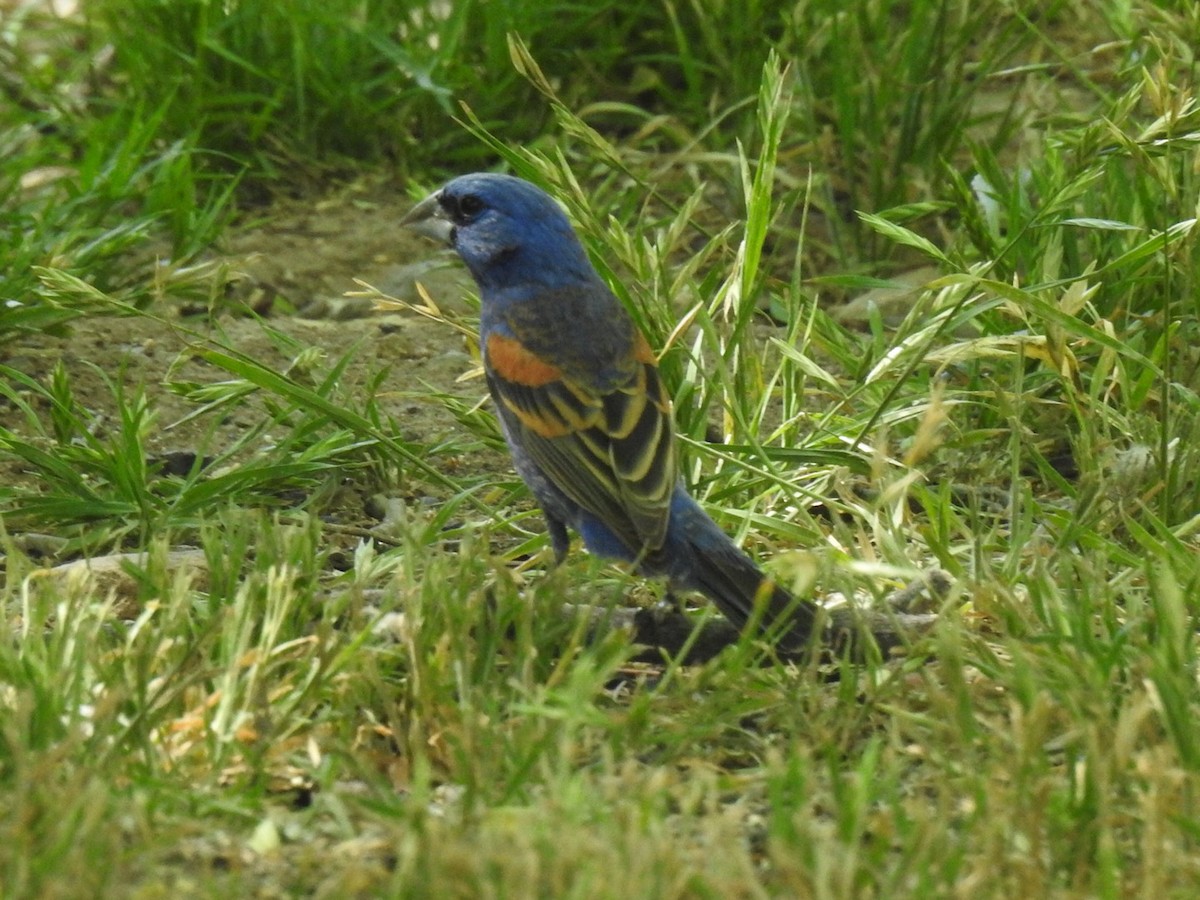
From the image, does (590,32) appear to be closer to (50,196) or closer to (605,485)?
(50,196)

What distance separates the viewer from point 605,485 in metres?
3.56

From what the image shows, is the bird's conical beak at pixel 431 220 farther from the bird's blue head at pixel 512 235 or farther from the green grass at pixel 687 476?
the green grass at pixel 687 476

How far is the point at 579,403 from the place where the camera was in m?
3.76

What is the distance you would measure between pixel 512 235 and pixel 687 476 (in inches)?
25.9

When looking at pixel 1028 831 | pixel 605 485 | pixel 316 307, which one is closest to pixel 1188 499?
pixel 605 485

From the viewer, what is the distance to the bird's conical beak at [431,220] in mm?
4246

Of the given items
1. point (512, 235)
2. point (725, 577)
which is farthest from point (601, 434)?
point (512, 235)

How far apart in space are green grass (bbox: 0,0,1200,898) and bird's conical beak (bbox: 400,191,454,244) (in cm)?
19

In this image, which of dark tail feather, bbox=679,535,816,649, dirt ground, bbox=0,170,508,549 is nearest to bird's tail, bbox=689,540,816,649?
dark tail feather, bbox=679,535,816,649

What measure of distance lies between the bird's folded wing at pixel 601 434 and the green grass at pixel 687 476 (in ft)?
0.48

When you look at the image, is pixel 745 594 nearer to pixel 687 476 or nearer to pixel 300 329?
pixel 687 476

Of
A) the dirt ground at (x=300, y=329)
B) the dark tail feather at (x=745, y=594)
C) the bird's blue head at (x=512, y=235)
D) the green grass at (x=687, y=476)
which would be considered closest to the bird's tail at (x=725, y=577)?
the dark tail feather at (x=745, y=594)

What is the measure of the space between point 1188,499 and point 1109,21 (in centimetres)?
185

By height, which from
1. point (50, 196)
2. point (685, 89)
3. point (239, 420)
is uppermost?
point (685, 89)
